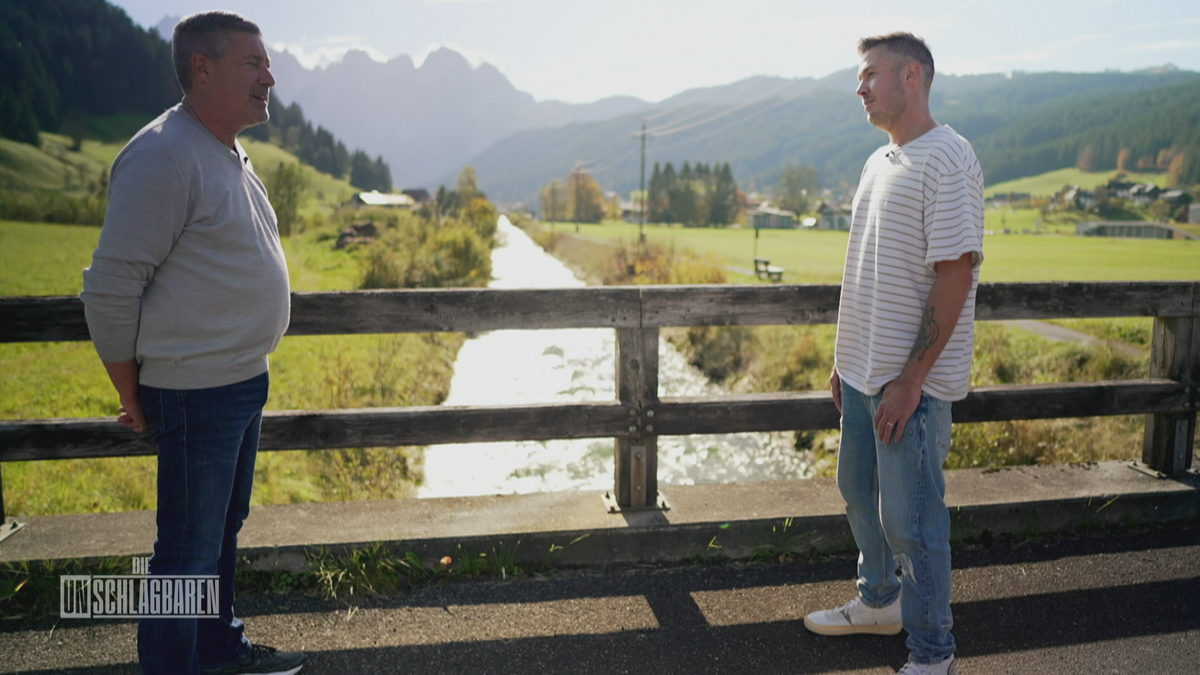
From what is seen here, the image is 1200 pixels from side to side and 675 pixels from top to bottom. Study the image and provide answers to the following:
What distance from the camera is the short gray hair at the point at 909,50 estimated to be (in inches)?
98.1

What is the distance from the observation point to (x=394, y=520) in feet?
12.4

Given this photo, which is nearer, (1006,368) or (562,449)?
Answer: (1006,368)

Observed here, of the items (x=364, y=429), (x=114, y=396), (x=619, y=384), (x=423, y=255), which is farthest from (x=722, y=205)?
(x=364, y=429)

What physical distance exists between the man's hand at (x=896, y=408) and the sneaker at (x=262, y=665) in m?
2.19

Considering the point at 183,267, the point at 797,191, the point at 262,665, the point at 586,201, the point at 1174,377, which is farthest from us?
the point at 797,191

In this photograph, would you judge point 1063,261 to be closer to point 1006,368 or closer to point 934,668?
point 1006,368

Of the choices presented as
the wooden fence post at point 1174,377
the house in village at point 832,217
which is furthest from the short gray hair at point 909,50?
the house in village at point 832,217

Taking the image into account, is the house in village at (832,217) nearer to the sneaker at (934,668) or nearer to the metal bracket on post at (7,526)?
the sneaker at (934,668)

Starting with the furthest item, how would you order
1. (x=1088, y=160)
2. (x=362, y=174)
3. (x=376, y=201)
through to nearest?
(x=362, y=174) < (x=1088, y=160) < (x=376, y=201)

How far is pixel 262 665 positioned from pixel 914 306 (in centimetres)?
254

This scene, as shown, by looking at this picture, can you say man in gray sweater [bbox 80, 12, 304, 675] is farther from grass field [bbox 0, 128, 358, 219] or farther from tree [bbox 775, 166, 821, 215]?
tree [bbox 775, 166, 821, 215]

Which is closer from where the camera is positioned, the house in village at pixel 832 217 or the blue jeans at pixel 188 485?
the blue jeans at pixel 188 485

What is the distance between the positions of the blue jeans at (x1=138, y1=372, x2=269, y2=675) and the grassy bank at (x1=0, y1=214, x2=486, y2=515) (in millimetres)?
5510

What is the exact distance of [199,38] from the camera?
2205 mm
